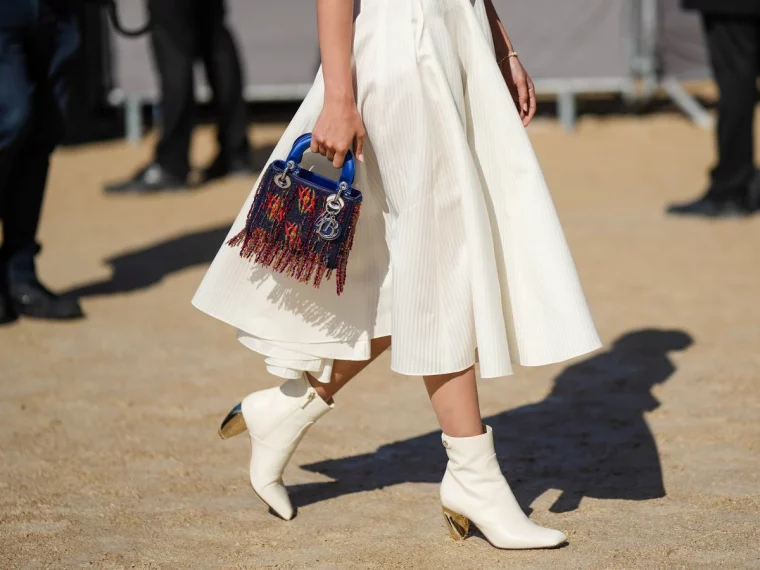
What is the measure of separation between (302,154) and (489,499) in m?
0.74

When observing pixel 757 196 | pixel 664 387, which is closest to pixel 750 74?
pixel 757 196

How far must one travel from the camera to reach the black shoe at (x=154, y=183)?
7266 millimetres

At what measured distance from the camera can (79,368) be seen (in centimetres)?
389

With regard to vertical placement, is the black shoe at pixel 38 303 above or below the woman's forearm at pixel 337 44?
below

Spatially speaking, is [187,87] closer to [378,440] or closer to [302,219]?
[378,440]

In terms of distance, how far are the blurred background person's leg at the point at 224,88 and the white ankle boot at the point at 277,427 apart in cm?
A: 502

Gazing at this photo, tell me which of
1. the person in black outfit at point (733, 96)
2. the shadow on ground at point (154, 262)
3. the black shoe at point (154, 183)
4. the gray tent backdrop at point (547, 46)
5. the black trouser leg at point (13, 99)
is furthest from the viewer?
the gray tent backdrop at point (547, 46)

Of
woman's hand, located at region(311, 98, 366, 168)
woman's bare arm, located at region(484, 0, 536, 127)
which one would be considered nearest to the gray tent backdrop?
woman's bare arm, located at region(484, 0, 536, 127)

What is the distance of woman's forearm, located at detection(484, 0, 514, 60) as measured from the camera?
253cm

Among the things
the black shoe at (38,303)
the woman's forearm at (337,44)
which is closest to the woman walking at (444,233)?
the woman's forearm at (337,44)

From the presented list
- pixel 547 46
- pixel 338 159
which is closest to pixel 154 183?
pixel 547 46

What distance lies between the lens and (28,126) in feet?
13.8

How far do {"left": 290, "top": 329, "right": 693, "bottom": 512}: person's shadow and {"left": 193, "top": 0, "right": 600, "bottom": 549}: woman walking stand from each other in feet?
1.36

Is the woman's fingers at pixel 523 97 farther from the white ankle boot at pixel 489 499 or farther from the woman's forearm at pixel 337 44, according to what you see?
the white ankle boot at pixel 489 499
